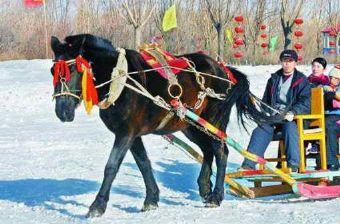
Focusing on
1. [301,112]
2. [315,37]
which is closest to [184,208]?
[301,112]

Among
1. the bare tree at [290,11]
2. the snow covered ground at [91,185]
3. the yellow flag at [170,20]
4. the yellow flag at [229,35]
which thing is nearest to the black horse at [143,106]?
the snow covered ground at [91,185]

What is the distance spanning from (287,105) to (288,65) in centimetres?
43

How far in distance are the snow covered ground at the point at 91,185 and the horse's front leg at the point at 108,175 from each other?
0.29 feet

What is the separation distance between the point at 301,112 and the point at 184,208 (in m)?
1.63

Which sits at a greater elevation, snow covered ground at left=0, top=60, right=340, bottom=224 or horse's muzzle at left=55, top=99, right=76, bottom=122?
horse's muzzle at left=55, top=99, right=76, bottom=122

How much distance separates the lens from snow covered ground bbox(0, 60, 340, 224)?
19.2 ft

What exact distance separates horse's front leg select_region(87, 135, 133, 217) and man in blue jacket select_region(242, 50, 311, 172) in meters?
1.56

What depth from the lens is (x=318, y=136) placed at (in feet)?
22.4

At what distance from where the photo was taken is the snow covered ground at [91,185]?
5.86m

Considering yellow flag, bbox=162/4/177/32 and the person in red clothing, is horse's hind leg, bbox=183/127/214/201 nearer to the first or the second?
the person in red clothing

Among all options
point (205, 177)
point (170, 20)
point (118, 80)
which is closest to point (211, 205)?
point (205, 177)

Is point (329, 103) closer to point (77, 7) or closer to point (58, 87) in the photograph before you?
point (58, 87)

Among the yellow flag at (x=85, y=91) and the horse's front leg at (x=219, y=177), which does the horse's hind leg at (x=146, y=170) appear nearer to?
the horse's front leg at (x=219, y=177)

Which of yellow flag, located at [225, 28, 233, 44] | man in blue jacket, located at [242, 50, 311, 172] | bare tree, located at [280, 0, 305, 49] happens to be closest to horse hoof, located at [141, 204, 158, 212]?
man in blue jacket, located at [242, 50, 311, 172]
